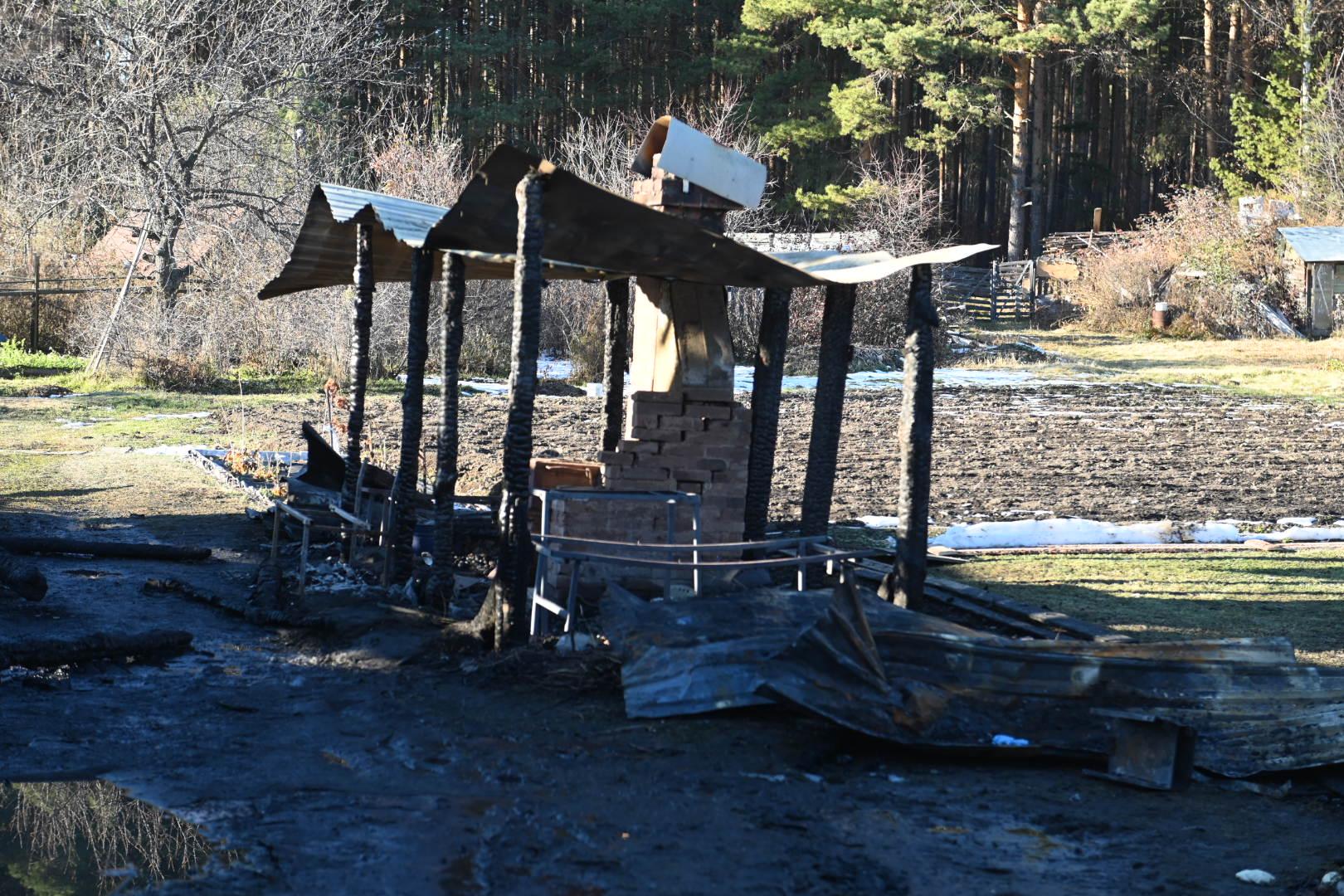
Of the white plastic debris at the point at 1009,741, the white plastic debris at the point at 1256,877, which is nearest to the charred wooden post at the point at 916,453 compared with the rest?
the white plastic debris at the point at 1009,741

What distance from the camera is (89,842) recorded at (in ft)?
18.9

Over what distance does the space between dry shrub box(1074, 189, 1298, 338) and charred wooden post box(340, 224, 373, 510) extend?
29.7m

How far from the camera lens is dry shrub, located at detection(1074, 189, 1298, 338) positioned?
36969 mm

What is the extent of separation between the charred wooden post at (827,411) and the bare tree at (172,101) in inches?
688

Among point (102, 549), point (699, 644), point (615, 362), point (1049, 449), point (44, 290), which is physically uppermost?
point (44, 290)

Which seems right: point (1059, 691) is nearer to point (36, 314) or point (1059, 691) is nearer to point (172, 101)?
point (172, 101)

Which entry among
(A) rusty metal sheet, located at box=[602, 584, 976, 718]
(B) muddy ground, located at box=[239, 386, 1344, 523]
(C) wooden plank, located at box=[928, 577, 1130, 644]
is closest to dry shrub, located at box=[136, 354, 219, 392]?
(B) muddy ground, located at box=[239, 386, 1344, 523]

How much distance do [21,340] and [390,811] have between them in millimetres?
25013

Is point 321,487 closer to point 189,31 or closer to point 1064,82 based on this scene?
point 189,31

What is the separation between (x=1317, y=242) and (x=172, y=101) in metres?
26.5

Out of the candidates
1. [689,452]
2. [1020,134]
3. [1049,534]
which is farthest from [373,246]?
[1020,134]

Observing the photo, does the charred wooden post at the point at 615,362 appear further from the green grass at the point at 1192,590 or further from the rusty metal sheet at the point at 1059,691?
the rusty metal sheet at the point at 1059,691

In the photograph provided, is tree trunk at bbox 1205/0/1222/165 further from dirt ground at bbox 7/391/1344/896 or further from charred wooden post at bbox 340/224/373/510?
dirt ground at bbox 7/391/1344/896

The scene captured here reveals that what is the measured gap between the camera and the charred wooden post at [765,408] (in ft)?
33.7
